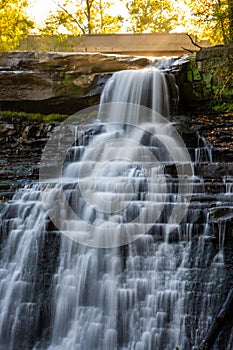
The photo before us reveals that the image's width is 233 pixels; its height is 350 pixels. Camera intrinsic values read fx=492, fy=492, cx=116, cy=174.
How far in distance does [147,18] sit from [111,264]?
97.0 ft

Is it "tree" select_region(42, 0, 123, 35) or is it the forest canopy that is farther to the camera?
"tree" select_region(42, 0, 123, 35)

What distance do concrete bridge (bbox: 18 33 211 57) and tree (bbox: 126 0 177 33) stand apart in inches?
297

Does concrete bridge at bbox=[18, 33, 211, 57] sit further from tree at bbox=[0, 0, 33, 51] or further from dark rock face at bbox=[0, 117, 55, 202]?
dark rock face at bbox=[0, 117, 55, 202]

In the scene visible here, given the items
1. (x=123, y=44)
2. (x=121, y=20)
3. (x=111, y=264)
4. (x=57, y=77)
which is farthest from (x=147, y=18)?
(x=111, y=264)

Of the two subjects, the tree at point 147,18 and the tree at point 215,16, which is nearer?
the tree at point 215,16

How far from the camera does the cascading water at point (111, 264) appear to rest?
24.4ft

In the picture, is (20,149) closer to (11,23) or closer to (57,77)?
(57,77)

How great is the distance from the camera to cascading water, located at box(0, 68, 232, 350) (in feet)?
24.4

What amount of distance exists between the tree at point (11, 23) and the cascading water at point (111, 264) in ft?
40.4

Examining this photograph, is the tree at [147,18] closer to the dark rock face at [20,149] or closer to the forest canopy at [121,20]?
the forest canopy at [121,20]

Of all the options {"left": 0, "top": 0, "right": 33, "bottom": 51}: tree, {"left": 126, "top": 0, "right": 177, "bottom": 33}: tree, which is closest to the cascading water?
{"left": 0, "top": 0, "right": 33, "bottom": 51}: tree

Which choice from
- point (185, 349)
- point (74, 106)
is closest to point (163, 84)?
point (74, 106)

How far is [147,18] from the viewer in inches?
1372

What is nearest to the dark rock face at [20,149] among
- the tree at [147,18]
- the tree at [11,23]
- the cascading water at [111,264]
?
the cascading water at [111,264]
